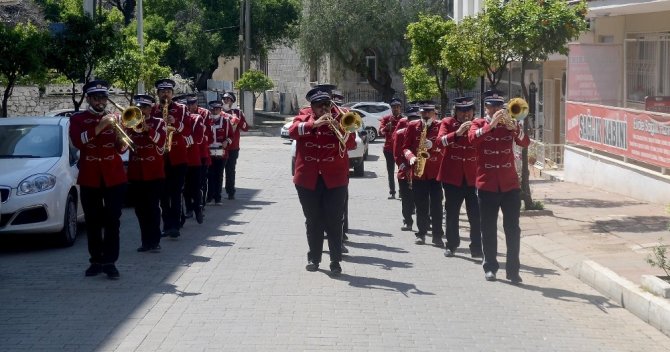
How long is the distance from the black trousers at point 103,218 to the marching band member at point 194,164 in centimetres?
338

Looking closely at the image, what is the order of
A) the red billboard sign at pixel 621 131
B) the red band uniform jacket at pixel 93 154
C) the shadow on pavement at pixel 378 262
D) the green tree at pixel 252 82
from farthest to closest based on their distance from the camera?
the green tree at pixel 252 82 < the red billboard sign at pixel 621 131 < the shadow on pavement at pixel 378 262 < the red band uniform jacket at pixel 93 154

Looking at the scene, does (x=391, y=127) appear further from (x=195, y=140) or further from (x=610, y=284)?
(x=610, y=284)

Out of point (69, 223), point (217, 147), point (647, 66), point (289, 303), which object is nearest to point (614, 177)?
point (647, 66)

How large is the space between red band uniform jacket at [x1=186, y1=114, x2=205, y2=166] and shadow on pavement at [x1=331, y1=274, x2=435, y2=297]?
13.6ft

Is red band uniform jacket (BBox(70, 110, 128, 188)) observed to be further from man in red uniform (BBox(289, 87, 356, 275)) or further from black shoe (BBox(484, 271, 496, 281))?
black shoe (BBox(484, 271, 496, 281))

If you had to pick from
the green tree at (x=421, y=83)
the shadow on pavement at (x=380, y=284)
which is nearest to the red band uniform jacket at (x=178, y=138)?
the shadow on pavement at (x=380, y=284)

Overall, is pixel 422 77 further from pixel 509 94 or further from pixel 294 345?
pixel 294 345

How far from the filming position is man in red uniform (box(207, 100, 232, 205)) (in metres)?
17.5

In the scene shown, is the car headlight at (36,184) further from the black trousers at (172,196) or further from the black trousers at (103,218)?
the black trousers at (103,218)

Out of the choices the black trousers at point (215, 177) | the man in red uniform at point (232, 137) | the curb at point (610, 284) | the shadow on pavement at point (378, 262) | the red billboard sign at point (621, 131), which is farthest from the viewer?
the man in red uniform at point (232, 137)

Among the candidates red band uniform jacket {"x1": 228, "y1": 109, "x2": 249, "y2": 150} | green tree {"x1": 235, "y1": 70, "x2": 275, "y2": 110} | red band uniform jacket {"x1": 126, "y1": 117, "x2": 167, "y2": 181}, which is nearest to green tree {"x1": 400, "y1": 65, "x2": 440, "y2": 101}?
red band uniform jacket {"x1": 228, "y1": 109, "x2": 249, "y2": 150}

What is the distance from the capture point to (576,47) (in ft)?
72.8

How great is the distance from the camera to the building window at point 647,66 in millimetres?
20906

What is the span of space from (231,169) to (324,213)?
7.83 m
